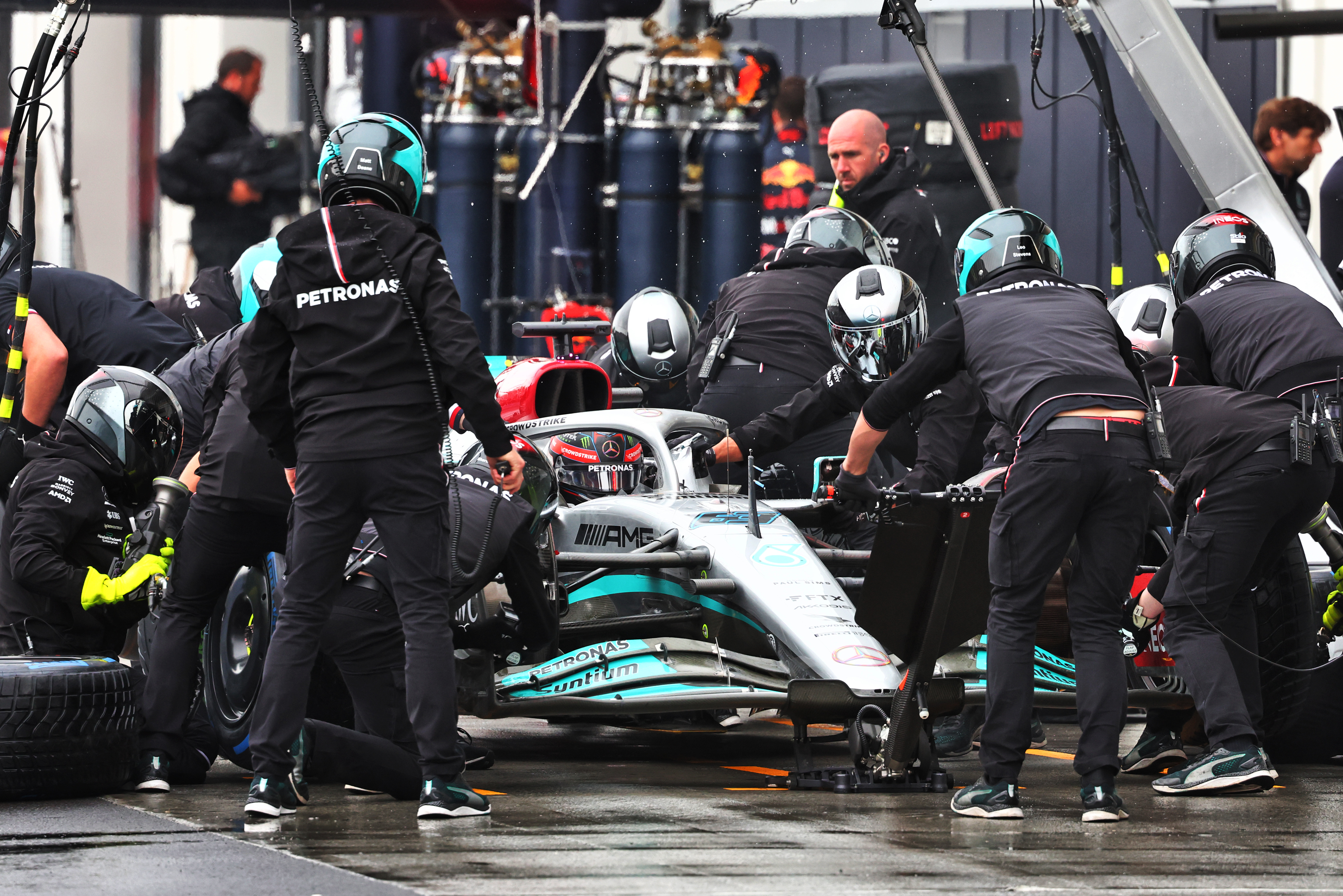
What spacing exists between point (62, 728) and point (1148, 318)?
529cm

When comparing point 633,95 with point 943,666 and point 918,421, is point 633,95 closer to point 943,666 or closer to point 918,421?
point 918,421

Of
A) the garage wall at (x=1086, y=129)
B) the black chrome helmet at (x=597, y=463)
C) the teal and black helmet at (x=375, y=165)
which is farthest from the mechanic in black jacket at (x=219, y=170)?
the teal and black helmet at (x=375, y=165)

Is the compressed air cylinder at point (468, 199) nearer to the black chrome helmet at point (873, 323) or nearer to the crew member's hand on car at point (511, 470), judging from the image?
the black chrome helmet at point (873, 323)

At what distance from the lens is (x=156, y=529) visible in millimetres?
6746

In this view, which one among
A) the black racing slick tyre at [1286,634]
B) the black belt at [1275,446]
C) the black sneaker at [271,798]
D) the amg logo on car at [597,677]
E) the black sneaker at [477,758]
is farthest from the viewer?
the black racing slick tyre at [1286,634]

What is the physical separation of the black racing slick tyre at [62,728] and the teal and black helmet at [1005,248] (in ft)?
10.0

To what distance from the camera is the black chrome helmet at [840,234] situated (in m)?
9.23

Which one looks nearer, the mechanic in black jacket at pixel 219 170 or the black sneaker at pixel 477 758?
the black sneaker at pixel 477 758

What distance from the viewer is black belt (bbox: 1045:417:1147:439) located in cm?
614

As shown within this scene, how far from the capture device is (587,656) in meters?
7.02

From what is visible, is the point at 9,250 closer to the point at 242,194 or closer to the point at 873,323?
the point at 873,323

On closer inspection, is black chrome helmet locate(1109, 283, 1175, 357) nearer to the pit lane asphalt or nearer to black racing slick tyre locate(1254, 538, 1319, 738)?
black racing slick tyre locate(1254, 538, 1319, 738)

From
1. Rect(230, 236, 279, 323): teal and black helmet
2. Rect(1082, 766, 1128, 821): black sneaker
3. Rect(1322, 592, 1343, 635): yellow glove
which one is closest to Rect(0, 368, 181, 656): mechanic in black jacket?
Rect(230, 236, 279, 323): teal and black helmet

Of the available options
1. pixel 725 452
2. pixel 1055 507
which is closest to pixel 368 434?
pixel 1055 507
